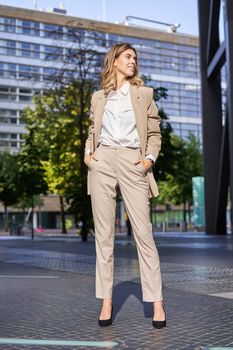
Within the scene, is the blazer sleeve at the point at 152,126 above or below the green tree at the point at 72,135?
below

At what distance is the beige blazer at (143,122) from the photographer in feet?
15.1

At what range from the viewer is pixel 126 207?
4602mm

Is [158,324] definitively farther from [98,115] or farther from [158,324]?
[98,115]

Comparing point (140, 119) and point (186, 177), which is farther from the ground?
point (186, 177)

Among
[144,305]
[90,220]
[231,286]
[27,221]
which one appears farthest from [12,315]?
[27,221]

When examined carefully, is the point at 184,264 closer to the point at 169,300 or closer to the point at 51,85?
the point at 169,300

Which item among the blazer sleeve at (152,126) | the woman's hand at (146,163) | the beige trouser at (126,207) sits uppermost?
the blazer sleeve at (152,126)

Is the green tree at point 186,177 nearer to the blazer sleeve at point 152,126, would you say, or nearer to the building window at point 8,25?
the building window at point 8,25

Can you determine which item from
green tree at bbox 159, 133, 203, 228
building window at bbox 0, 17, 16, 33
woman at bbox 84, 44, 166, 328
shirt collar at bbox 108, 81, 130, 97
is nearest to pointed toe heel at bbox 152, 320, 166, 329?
woman at bbox 84, 44, 166, 328

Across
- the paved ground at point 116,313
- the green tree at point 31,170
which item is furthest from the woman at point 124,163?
the green tree at point 31,170

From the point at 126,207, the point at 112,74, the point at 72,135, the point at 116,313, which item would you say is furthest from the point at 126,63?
the point at 72,135

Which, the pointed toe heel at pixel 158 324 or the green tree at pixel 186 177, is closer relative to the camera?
the pointed toe heel at pixel 158 324

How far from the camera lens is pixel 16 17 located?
88938mm

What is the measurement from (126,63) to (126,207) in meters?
1.10
